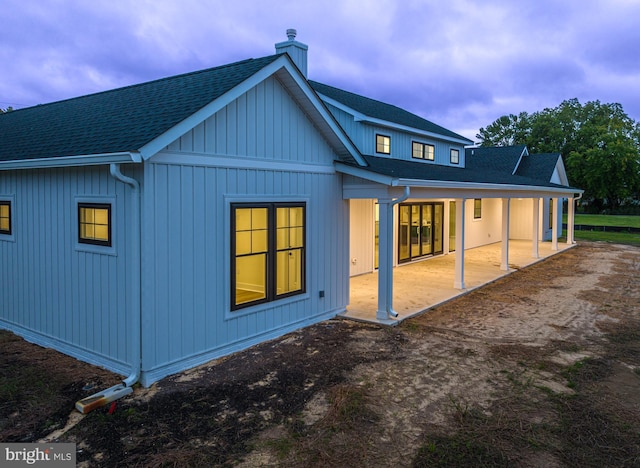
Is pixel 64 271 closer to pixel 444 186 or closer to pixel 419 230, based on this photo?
pixel 444 186

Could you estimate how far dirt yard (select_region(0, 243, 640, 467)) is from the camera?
3.88 meters

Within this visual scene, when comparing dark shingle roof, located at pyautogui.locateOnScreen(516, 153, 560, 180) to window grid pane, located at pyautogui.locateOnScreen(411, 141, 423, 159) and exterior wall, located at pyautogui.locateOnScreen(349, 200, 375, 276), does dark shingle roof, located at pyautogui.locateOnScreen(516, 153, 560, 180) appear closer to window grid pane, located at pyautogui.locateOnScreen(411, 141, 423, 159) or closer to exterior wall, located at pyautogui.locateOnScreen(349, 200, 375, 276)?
window grid pane, located at pyautogui.locateOnScreen(411, 141, 423, 159)

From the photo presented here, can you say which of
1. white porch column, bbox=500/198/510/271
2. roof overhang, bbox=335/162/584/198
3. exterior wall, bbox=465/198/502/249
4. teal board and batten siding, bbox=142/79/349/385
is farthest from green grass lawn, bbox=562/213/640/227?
teal board and batten siding, bbox=142/79/349/385

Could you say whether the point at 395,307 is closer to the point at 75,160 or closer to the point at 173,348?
the point at 173,348

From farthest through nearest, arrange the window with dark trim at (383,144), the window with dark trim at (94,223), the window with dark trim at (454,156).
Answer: the window with dark trim at (454,156) → the window with dark trim at (383,144) → the window with dark trim at (94,223)

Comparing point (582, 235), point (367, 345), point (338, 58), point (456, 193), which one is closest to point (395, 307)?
point (367, 345)

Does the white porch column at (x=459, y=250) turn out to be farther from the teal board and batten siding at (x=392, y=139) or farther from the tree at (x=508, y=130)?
the tree at (x=508, y=130)

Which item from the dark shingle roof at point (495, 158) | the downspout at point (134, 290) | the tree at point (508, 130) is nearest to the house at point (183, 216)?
the downspout at point (134, 290)

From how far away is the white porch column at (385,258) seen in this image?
7988 millimetres

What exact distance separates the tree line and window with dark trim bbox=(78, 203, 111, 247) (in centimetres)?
4923

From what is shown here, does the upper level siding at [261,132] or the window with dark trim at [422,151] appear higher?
the window with dark trim at [422,151]

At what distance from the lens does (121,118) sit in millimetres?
6410

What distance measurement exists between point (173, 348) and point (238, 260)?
148cm

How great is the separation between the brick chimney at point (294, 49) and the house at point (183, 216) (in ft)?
0.10
